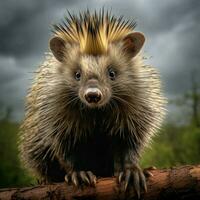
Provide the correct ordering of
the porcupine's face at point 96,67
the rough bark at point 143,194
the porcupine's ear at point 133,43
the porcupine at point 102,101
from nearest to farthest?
the rough bark at point 143,194
the porcupine's face at point 96,67
the porcupine at point 102,101
the porcupine's ear at point 133,43

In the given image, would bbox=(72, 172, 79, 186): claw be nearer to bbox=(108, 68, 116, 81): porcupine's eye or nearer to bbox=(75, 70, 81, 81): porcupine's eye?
bbox=(75, 70, 81, 81): porcupine's eye

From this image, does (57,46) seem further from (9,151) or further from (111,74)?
(9,151)

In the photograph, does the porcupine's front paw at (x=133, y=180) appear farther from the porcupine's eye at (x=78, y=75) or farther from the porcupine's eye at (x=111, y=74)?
the porcupine's eye at (x=78, y=75)

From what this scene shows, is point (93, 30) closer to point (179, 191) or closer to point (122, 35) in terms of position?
point (122, 35)

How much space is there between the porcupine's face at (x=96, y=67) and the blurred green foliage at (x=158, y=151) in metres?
10.4

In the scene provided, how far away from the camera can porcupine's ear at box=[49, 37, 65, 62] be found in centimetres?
694

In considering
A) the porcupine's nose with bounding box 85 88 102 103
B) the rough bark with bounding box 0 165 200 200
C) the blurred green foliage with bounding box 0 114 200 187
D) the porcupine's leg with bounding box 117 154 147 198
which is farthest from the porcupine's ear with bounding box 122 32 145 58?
the blurred green foliage with bounding box 0 114 200 187

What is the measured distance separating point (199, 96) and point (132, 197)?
14679 mm

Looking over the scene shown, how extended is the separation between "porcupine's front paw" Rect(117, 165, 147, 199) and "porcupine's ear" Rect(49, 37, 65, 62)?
6.53 ft

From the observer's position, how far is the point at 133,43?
698 cm

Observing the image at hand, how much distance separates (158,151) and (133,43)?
40.7ft

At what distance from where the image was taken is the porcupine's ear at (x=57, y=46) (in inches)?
273

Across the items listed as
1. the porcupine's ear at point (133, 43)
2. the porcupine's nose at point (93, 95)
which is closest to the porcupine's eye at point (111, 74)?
the porcupine's ear at point (133, 43)

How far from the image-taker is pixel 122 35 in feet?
22.7
